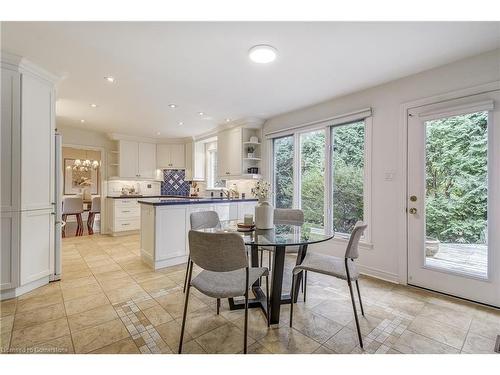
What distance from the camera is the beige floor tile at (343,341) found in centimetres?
164

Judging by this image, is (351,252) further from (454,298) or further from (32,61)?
(32,61)

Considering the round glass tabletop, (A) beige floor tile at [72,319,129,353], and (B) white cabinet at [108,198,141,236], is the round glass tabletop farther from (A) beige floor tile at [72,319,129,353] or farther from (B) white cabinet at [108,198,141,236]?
(B) white cabinet at [108,198,141,236]

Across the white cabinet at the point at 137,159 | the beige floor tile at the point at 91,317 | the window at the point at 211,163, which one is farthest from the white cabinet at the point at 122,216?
the beige floor tile at the point at 91,317

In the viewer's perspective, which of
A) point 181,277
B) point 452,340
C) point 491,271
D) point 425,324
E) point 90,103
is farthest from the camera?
point 90,103

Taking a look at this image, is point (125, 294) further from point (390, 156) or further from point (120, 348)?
point (390, 156)

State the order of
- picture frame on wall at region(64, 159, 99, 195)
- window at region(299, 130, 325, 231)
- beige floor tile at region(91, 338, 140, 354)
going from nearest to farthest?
beige floor tile at region(91, 338, 140, 354) → window at region(299, 130, 325, 231) → picture frame on wall at region(64, 159, 99, 195)

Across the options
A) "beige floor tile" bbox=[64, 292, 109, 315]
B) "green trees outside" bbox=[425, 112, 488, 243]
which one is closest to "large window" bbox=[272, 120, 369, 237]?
"green trees outside" bbox=[425, 112, 488, 243]

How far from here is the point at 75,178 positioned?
8008 millimetres

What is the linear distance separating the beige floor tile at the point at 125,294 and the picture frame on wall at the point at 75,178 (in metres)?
7.06

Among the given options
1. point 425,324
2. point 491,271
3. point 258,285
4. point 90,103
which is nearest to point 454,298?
point 491,271

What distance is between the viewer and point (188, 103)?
3752 millimetres

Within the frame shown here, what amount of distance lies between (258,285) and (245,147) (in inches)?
114

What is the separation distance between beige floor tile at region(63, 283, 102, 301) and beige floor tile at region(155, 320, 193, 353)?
113 centimetres

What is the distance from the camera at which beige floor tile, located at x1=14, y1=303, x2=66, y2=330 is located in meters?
1.93
